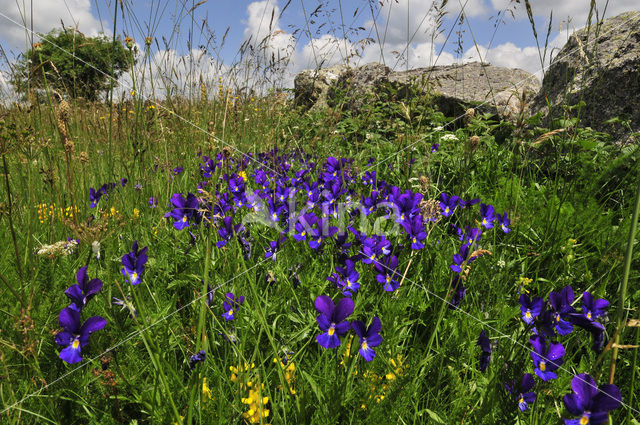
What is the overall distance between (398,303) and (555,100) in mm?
3756

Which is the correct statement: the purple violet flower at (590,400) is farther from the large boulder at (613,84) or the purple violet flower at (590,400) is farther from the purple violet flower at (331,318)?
the large boulder at (613,84)

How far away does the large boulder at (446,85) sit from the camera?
5344mm

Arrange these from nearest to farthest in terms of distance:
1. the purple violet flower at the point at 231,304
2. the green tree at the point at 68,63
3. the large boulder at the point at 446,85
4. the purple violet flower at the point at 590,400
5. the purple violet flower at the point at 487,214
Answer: the purple violet flower at the point at 590,400
the purple violet flower at the point at 231,304
the green tree at the point at 68,63
the purple violet flower at the point at 487,214
the large boulder at the point at 446,85

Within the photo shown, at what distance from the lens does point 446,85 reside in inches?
255

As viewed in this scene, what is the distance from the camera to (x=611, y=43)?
3906 millimetres

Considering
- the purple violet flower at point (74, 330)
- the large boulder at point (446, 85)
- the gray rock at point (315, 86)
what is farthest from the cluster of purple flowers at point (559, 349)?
the gray rock at point (315, 86)

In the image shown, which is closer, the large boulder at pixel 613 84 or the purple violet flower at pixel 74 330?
the purple violet flower at pixel 74 330

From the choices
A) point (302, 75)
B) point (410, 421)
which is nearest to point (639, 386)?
point (410, 421)

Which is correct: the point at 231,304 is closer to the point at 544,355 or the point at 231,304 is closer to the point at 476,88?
the point at 544,355

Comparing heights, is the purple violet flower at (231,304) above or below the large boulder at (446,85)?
below

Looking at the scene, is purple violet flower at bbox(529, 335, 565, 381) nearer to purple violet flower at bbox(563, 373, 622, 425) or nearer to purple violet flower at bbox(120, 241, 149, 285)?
purple violet flower at bbox(563, 373, 622, 425)

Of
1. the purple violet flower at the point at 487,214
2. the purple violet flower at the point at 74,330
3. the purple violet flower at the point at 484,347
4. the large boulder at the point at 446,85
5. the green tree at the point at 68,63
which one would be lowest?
the purple violet flower at the point at 484,347

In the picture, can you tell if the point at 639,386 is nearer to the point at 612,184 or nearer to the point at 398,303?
the point at 398,303

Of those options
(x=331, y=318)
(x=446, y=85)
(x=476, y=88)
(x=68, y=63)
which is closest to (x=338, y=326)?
(x=331, y=318)
